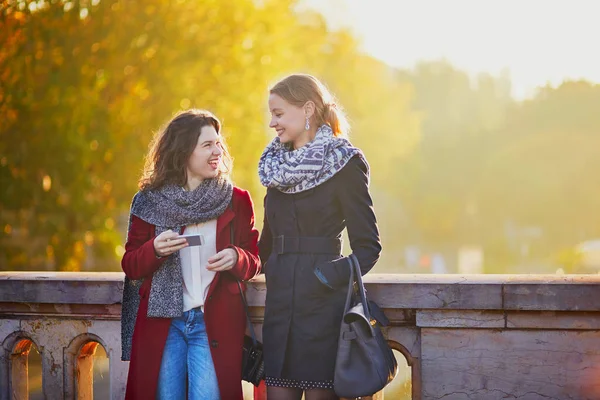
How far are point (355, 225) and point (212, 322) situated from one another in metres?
0.86

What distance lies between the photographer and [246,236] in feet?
14.7

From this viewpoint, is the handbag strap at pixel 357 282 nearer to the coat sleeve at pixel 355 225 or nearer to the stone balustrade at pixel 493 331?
the coat sleeve at pixel 355 225

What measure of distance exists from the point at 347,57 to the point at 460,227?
20.9 m

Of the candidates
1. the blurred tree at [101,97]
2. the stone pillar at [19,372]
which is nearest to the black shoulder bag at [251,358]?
the stone pillar at [19,372]

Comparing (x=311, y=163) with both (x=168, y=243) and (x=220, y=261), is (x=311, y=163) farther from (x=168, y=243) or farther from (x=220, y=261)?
(x=168, y=243)

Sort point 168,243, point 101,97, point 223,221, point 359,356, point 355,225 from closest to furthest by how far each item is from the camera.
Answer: point 359,356 → point 355,225 → point 168,243 → point 223,221 → point 101,97

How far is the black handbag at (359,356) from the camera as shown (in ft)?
12.6

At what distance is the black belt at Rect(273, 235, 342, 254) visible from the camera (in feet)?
13.5

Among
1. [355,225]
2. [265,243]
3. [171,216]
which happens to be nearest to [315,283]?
[355,225]

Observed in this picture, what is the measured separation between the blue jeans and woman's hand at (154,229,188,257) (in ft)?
1.19

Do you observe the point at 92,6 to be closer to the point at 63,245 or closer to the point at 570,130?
the point at 63,245

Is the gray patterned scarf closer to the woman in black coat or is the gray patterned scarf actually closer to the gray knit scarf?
the woman in black coat

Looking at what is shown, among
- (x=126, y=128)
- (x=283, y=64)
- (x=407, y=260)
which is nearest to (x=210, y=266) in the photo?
(x=126, y=128)

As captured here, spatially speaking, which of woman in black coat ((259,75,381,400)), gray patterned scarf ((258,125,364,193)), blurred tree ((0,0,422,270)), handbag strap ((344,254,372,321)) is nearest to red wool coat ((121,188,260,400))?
woman in black coat ((259,75,381,400))
